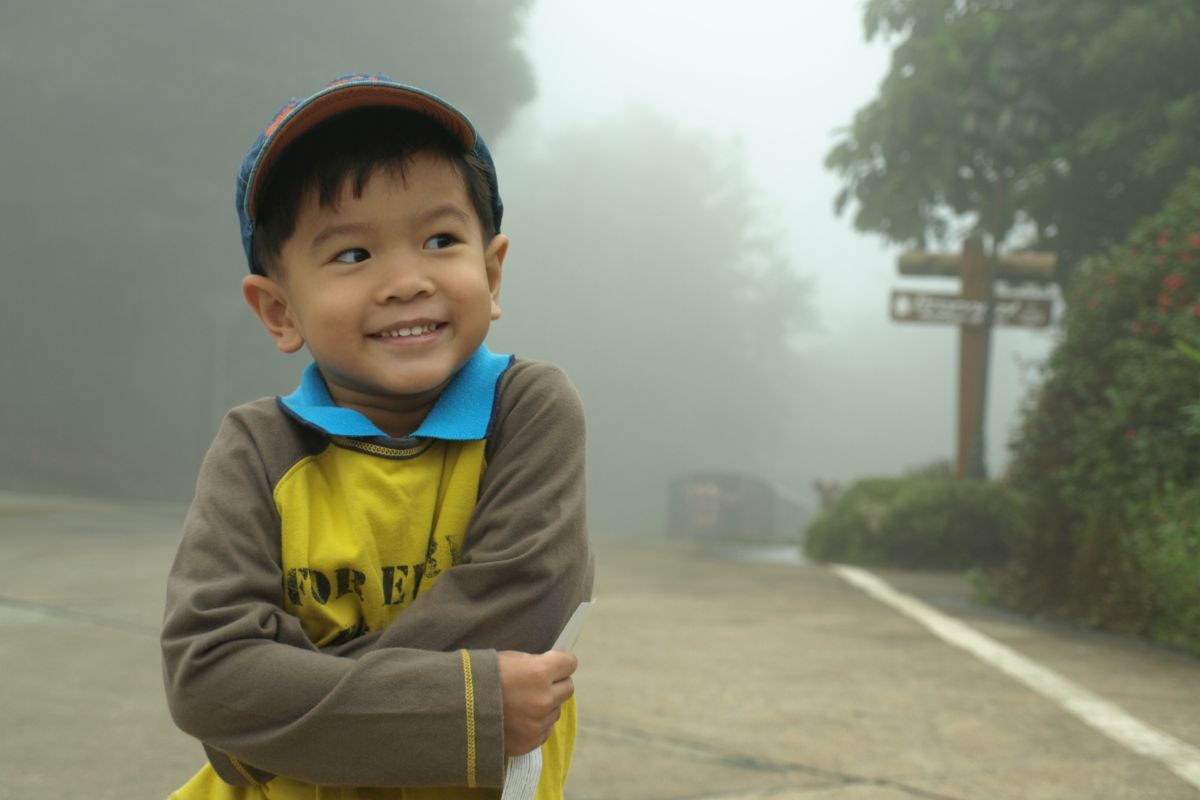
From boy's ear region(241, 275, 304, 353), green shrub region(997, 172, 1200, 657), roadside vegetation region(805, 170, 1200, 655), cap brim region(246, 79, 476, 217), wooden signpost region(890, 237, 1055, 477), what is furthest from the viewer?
wooden signpost region(890, 237, 1055, 477)

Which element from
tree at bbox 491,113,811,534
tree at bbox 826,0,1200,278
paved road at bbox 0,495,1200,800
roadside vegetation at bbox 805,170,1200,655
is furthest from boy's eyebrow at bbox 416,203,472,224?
tree at bbox 491,113,811,534

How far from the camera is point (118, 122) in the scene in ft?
72.5

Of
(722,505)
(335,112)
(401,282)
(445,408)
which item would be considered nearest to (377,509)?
(445,408)

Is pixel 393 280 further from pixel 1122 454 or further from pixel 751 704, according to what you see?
pixel 1122 454

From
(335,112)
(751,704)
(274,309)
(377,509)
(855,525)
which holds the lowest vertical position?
(855,525)

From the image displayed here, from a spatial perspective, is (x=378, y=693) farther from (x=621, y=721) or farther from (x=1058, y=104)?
(x=1058, y=104)

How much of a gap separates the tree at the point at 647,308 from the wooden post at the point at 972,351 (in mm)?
A: 38885

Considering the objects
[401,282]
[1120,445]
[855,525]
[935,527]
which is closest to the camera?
[401,282]

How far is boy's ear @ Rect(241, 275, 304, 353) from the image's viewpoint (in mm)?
1660

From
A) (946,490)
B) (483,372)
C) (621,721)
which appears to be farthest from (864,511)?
(483,372)

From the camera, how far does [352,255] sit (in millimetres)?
1566

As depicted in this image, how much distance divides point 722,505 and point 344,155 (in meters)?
33.0

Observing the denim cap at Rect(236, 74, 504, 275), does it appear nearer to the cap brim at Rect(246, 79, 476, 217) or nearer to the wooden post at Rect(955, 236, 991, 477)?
the cap brim at Rect(246, 79, 476, 217)

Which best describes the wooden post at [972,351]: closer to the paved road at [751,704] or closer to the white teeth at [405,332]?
the paved road at [751,704]
